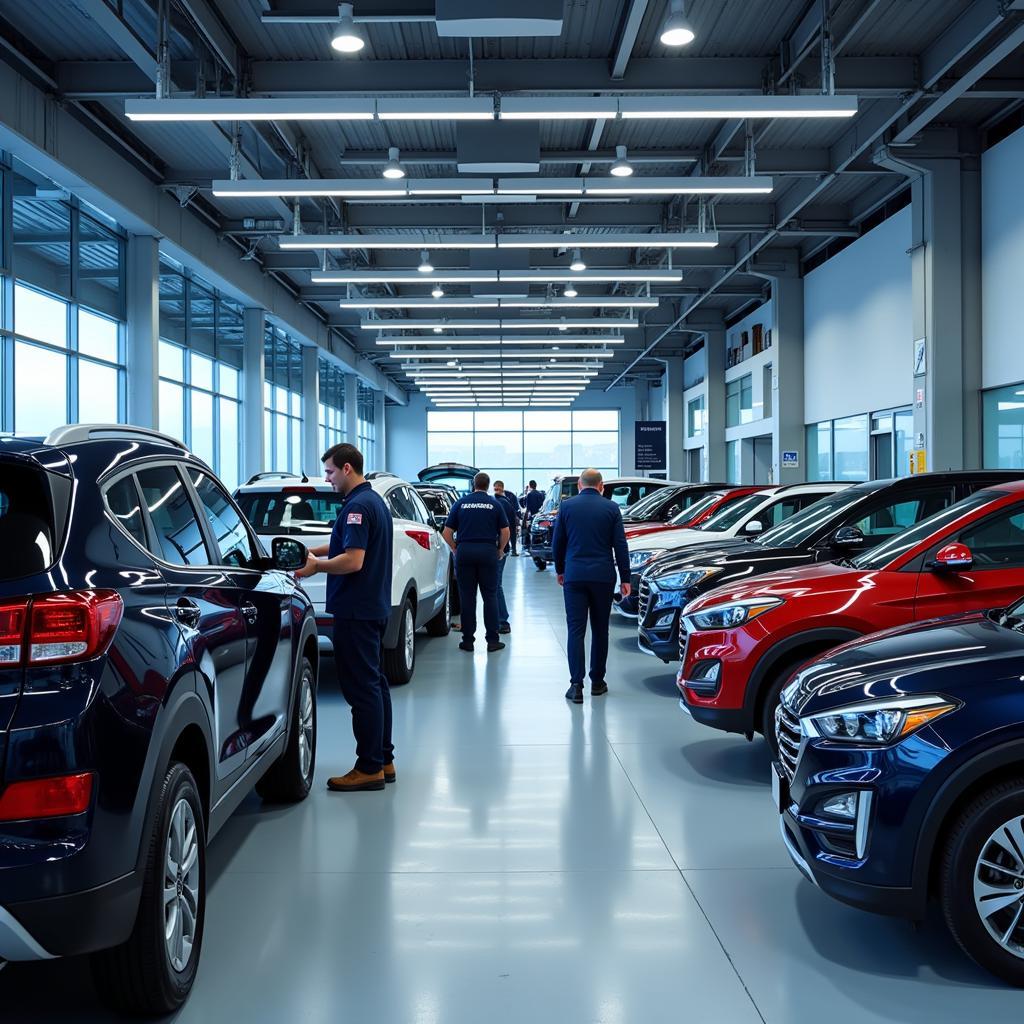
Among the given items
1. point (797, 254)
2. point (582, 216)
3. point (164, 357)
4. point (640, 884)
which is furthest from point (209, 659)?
point (797, 254)

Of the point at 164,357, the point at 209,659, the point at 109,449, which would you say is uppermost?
the point at 164,357

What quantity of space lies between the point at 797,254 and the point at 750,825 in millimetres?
18573

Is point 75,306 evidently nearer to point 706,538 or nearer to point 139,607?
point 706,538

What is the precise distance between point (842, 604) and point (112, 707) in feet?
12.9

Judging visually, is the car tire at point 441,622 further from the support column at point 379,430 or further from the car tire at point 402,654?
the support column at point 379,430

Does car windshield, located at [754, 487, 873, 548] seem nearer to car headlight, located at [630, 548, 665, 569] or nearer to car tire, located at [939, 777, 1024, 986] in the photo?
car headlight, located at [630, 548, 665, 569]

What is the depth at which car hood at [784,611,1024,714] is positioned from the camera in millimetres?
3076

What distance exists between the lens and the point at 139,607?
2.58 meters

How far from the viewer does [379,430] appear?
4191 centimetres

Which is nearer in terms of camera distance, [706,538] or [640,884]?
[640,884]

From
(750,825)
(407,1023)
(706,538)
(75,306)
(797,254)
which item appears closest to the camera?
(407,1023)

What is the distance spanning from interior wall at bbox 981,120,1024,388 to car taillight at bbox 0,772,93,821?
41.8 ft

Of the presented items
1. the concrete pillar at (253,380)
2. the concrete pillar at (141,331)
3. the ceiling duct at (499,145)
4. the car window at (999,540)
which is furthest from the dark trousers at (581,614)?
the concrete pillar at (253,380)

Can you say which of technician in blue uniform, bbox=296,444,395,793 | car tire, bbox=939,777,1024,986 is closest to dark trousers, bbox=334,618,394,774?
technician in blue uniform, bbox=296,444,395,793
